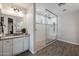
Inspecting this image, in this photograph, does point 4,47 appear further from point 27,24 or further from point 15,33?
point 27,24

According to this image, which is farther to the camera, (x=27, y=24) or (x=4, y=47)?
(x=27, y=24)

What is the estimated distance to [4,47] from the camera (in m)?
2.01

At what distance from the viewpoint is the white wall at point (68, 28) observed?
409 cm

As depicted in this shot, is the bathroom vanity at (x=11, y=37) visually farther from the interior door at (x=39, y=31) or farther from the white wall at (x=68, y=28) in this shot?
the white wall at (x=68, y=28)

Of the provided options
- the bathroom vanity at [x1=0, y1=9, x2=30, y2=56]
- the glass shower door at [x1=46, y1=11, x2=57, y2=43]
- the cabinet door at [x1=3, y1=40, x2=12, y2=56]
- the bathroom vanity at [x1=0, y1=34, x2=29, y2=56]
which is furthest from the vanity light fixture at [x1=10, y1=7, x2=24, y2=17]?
the glass shower door at [x1=46, y1=11, x2=57, y2=43]

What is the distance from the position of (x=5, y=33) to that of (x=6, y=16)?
22.4 inches

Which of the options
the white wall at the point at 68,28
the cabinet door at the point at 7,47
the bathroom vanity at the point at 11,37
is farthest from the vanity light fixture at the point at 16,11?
the white wall at the point at 68,28

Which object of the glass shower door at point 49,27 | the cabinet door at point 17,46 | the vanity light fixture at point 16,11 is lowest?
the cabinet door at point 17,46

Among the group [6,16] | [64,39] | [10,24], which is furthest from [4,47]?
[64,39]

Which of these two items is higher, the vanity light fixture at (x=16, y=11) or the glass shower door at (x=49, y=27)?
the vanity light fixture at (x=16, y=11)

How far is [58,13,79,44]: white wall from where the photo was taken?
13.4 feet

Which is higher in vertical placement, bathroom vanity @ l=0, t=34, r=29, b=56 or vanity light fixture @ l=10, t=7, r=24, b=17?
vanity light fixture @ l=10, t=7, r=24, b=17

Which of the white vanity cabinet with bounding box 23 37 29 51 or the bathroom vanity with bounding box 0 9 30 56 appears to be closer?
the bathroom vanity with bounding box 0 9 30 56

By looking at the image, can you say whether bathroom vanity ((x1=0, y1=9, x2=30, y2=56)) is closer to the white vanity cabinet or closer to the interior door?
the white vanity cabinet
